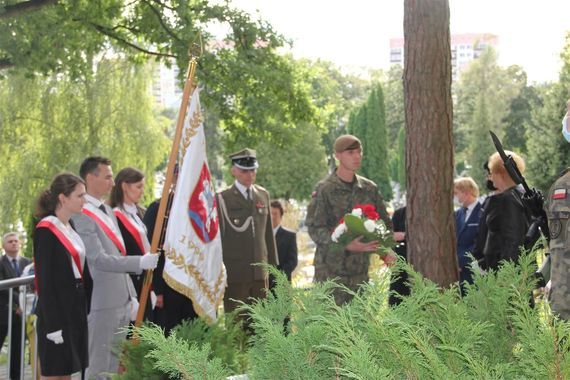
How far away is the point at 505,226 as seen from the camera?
6426mm

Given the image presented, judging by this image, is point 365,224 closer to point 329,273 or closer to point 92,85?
point 329,273

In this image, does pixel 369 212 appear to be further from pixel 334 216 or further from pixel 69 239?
pixel 69 239

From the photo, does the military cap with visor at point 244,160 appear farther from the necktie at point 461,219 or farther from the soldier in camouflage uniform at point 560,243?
the soldier in camouflage uniform at point 560,243

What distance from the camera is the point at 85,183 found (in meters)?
6.32

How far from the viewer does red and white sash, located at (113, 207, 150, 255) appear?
674 cm

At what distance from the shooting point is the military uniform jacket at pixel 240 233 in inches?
323

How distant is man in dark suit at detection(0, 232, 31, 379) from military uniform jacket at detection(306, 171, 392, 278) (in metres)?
2.96

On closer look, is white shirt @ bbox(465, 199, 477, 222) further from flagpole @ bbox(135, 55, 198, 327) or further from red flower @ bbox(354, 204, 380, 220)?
flagpole @ bbox(135, 55, 198, 327)

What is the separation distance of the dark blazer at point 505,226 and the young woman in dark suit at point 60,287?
299 centimetres

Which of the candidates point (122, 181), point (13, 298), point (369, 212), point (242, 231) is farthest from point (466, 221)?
point (13, 298)

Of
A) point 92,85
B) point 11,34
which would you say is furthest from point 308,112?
point 92,85

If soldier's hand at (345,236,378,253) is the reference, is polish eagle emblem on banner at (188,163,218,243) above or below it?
above

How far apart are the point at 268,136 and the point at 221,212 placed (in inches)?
274

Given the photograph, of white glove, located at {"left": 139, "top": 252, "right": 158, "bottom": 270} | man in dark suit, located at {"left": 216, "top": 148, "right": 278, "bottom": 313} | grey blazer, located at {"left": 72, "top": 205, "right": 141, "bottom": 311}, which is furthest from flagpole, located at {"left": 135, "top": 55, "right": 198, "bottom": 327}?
man in dark suit, located at {"left": 216, "top": 148, "right": 278, "bottom": 313}
